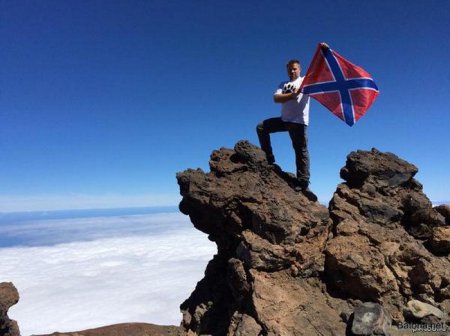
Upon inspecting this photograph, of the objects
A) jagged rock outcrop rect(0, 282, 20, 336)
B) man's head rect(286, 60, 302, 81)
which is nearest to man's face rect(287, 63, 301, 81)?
man's head rect(286, 60, 302, 81)

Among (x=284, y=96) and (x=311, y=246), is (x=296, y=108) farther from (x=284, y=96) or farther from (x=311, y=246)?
(x=311, y=246)

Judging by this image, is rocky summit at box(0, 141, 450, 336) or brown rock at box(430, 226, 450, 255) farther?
brown rock at box(430, 226, 450, 255)

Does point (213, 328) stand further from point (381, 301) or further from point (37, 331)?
point (37, 331)

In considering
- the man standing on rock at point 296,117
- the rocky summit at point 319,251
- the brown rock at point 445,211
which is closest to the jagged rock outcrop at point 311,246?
the rocky summit at point 319,251

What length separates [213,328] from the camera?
10.1 meters

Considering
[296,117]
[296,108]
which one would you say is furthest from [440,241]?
[296,108]

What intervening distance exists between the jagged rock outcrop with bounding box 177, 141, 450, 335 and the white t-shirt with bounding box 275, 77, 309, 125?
5.64 ft

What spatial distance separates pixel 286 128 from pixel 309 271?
449 centimetres

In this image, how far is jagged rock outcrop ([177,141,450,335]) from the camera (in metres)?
7.97

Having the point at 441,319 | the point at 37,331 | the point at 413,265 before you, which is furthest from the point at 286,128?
the point at 37,331

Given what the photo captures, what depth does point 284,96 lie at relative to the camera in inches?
390

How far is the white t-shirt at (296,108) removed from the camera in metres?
10.1

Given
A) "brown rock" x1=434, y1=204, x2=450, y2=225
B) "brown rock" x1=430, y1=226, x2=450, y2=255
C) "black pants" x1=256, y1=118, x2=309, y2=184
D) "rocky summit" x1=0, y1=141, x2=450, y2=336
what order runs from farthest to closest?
1. "brown rock" x1=434, y1=204, x2=450, y2=225
2. "black pants" x1=256, y1=118, x2=309, y2=184
3. "brown rock" x1=430, y1=226, x2=450, y2=255
4. "rocky summit" x1=0, y1=141, x2=450, y2=336

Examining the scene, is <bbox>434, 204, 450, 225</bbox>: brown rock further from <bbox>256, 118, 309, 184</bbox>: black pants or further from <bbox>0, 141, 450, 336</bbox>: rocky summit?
<bbox>256, 118, 309, 184</bbox>: black pants
